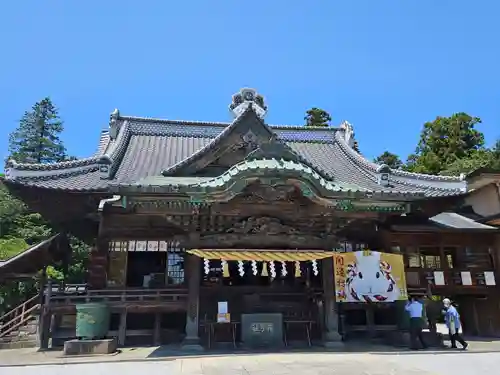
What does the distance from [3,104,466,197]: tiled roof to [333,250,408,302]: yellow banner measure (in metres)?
2.24

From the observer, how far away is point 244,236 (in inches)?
462

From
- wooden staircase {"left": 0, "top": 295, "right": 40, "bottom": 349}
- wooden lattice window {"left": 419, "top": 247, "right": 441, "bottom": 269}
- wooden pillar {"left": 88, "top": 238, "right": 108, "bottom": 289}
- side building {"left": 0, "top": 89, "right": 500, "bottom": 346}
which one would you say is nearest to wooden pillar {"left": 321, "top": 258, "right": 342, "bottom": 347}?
side building {"left": 0, "top": 89, "right": 500, "bottom": 346}

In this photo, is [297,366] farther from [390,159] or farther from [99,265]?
[390,159]

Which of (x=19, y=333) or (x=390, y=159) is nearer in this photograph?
(x=19, y=333)

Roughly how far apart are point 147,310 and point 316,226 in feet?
18.5

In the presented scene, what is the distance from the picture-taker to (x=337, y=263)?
39.2 ft

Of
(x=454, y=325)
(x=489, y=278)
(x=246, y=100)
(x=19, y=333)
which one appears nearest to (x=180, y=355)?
(x=454, y=325)

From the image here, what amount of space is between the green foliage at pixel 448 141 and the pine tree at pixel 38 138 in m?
42.3

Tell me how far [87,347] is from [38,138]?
145ft

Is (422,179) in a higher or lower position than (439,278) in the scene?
higher

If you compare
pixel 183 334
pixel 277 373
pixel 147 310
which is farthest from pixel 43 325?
pixel 277 373

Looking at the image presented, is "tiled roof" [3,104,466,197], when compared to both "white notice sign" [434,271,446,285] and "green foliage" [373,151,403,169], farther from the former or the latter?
"green foliage" [373,151,403,169]

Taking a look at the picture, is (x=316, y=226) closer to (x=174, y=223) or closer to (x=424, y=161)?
(x=174, y=223)

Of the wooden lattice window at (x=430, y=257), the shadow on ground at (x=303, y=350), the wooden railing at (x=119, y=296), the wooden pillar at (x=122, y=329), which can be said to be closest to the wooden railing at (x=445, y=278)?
the wooden lattice window at (x=430, y=257)
